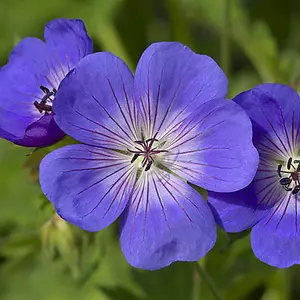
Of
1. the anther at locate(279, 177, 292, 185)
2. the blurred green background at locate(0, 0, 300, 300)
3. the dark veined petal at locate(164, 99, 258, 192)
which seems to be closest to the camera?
the dark veined petal at locate(164, 99, 258, 192)

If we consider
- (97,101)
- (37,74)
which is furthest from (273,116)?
(37,74)

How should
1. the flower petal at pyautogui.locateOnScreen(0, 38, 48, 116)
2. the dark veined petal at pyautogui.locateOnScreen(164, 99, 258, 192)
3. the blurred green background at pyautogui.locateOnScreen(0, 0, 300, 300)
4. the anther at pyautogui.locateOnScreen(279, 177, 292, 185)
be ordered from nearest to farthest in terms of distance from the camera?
the dark veined petal at pyautogui.locateOnScreen(164, 99, 258, 192) < the anther at pyautogui.locateOnScreen(279, 177, 292, 185) < the flower petal at pyautogui.locateOnScreen(0, 38, 48, 116) < the blurred green background at pyautogui.locateOnScreen(0, 0, 300, 300)

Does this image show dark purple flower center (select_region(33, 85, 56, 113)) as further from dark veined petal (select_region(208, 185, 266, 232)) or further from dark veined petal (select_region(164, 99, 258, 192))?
dark veined petal (select_region(208, 185, 266, 232))

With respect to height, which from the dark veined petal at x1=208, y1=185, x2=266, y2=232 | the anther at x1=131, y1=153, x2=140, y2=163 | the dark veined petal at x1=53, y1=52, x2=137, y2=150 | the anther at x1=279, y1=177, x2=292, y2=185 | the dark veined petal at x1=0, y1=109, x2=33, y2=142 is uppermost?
the dark veined petal at x1=53, y1=52, x2=137, y2=150

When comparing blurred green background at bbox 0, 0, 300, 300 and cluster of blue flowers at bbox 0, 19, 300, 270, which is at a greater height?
cluster of blue flowers at bbox 0, 19, 300, 270

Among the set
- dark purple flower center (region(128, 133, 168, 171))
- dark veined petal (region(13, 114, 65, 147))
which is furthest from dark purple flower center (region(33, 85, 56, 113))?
dark purple flower center (region(128, 133, 168, 171))

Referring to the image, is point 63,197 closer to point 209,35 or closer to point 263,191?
point 263,191
